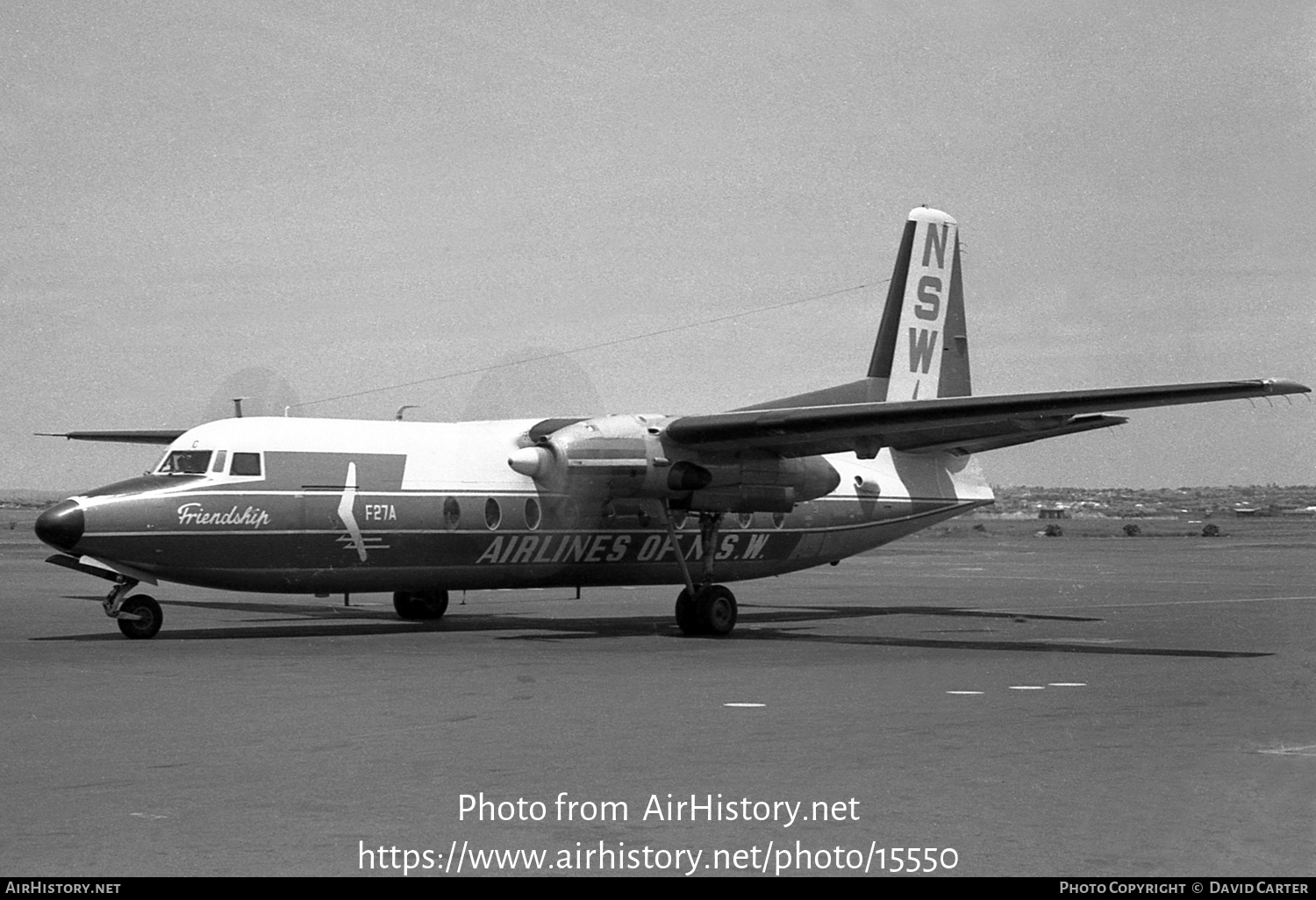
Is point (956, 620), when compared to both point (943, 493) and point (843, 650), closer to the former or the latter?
point (943, 493)

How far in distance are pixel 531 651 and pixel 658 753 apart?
804 centimetres

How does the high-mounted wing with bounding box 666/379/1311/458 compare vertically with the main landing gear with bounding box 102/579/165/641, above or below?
above

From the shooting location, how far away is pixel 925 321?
2777cm

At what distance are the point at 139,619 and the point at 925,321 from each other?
14796mm

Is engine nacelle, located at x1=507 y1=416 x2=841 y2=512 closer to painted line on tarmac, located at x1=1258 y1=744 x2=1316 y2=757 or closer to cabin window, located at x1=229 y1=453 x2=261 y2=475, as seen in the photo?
cabin window, located at x1=229 y1=453 x2=261 y2=475

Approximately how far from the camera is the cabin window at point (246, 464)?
19.7 m

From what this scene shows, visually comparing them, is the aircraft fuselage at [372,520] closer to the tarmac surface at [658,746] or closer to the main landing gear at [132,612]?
the main landing gear at [132,612]

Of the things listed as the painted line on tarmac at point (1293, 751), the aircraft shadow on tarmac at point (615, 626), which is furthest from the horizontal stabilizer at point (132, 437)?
the painted line on tarmac at point (1293, 751)

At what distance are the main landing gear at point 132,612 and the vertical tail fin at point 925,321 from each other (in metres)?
13.2

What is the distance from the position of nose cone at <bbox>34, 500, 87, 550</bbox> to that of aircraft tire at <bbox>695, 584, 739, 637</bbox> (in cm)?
823

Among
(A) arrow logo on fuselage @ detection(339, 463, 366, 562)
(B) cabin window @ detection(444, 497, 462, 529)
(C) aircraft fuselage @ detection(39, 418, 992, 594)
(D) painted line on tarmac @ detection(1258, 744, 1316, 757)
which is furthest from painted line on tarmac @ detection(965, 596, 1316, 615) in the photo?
(D) painted line on tarmac @ detection(1258, 744, 1316, 757)

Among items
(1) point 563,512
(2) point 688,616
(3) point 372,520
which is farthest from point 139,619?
(2) point 688,616

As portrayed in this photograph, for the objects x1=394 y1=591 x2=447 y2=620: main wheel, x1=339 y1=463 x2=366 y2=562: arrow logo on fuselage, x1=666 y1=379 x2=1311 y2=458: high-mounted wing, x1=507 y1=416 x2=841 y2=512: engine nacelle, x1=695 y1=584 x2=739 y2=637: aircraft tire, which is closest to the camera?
x1=666 y1=379 x2=1311 y2=458: high-mounted wing

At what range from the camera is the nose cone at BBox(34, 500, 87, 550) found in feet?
59.3
